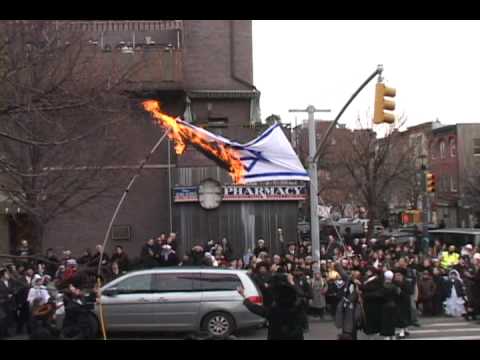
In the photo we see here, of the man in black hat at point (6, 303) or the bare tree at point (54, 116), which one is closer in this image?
the bare tree at point (54, 116)

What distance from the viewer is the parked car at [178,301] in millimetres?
12992

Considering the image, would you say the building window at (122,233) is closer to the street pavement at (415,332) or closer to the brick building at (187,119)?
the brick building at (187,119)

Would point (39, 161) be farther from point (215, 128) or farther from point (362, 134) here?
point (362, 134)

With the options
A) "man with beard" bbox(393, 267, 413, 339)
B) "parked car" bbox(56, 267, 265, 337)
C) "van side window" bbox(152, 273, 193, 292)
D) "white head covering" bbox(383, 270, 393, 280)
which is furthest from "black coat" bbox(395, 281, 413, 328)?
"van side window" bbox(152, 273, 193, 292)

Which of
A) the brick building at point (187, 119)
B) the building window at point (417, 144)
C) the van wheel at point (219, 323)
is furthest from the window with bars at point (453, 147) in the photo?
the van wheel at point (219, 323)

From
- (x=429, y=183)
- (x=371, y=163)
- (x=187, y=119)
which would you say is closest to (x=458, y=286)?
(x=429, y=183)

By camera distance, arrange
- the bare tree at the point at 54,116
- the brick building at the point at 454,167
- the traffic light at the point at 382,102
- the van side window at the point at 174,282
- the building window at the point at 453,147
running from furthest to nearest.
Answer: the building window at the point at 453,147
the brick building at the point at 454,167
the traffic light at the point at 382,102
the van side window at the point at 174,282
the bare tree at the point at 54,116

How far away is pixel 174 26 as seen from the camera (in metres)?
26.9

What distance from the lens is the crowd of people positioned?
475 inches

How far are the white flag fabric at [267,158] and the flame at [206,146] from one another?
0.29 ft

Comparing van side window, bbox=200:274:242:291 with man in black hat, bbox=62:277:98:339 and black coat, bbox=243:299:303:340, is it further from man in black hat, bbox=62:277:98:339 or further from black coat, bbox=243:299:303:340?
black coat, bbox=243:299:303:340

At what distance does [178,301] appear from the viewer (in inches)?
512

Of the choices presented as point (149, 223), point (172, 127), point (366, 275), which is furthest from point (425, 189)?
point (172, 127)

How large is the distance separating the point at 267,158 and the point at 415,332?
558 cm
